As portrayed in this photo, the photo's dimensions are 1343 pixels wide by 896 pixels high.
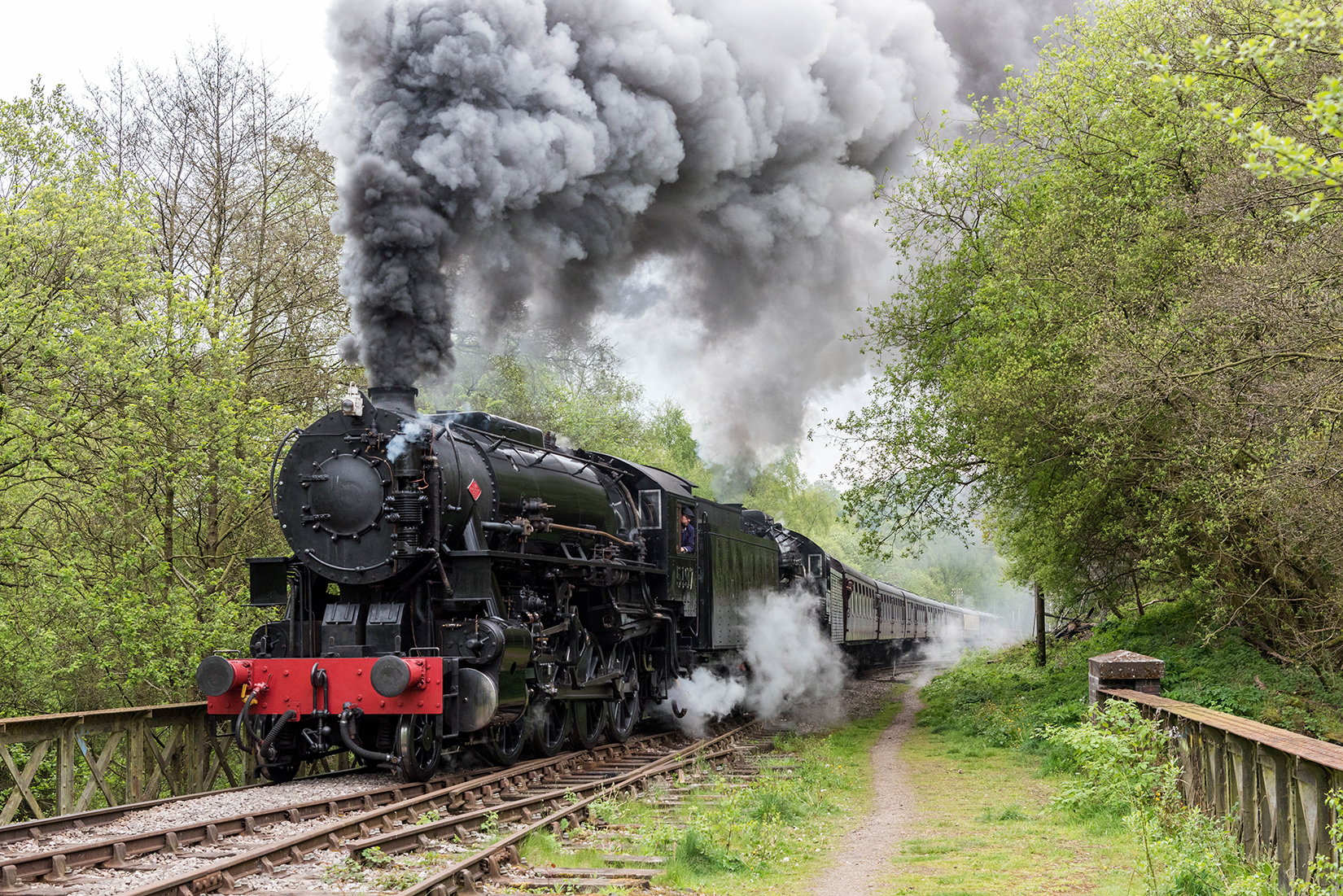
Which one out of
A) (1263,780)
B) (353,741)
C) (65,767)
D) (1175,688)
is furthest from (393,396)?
(1175,688)

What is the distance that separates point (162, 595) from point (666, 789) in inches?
333

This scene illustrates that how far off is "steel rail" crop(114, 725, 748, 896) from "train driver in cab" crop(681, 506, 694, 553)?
3914 mm

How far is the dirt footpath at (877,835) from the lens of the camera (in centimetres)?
654

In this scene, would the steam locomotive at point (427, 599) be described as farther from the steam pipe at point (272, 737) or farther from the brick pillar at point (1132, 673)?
the brick pillar at point (1132, 673)

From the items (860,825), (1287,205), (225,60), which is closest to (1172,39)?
(1287,205)

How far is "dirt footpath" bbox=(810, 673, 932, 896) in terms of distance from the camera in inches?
257

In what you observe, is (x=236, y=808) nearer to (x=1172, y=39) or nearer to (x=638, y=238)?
(x=638, y=238)

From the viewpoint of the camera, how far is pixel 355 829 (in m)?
7.18

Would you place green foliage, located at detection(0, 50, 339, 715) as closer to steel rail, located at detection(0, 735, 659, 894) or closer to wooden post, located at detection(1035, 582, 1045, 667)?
steel rail, located at detection(0, 735, 659, 894)

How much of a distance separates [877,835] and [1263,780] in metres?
3.28

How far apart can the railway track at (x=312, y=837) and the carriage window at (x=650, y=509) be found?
152 inches

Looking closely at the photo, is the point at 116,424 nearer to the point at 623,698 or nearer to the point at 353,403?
the point at 353,403

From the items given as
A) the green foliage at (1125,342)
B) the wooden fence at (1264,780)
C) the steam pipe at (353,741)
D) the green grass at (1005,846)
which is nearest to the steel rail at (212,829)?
the steam pipe at (353,741)

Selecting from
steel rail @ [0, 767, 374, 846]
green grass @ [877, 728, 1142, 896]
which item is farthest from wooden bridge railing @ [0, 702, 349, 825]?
green grass @ [877, 728, 1142, 896]
